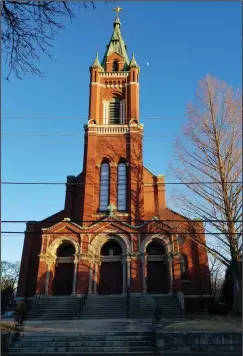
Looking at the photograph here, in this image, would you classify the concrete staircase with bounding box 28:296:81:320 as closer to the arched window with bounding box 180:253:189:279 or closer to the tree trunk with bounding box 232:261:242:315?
the arched window with bounding box 180:253:189:279

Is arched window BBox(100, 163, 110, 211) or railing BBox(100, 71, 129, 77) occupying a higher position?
railing BBox(100, 71, 129, 77)

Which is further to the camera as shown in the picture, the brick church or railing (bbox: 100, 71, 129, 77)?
railing (bbox: 100, 71, 129, 77)

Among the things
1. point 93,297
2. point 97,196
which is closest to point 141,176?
point 97,196

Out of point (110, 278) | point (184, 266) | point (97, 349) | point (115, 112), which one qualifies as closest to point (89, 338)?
point (97, 349)

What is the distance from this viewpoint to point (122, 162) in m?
30.5

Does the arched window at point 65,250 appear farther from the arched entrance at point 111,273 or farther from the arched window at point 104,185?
the arched window at point 104,185

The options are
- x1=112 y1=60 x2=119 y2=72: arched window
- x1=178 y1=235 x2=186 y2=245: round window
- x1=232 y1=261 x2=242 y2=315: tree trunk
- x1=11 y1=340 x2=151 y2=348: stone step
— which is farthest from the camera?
x1=112 y1=60 x2=119 y2=72: arched window

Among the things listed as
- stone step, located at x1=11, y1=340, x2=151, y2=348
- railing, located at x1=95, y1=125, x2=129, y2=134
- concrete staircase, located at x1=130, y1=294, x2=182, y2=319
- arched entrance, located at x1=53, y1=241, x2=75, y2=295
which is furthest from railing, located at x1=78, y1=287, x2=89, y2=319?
railing, located at x1=95, y1=125, x2=129, y2=134

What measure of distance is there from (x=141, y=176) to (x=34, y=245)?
11262mm

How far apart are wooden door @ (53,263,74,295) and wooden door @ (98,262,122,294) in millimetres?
2477

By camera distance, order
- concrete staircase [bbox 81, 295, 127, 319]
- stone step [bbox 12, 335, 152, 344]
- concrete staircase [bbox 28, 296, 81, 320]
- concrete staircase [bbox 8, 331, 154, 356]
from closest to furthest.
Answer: concrete staircase [bbox 8, 331, 154, 356] < stone step [bbox 12, 335, 152, 344] < concrete staircase [bbox 81, 295, 127, 319] < concrete staircase [bbox 28, 296, 81, 320]

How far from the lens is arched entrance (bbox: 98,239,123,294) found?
25.3m

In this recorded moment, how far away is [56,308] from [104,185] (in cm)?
1134

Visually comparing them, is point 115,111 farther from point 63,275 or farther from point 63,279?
point 63,279
